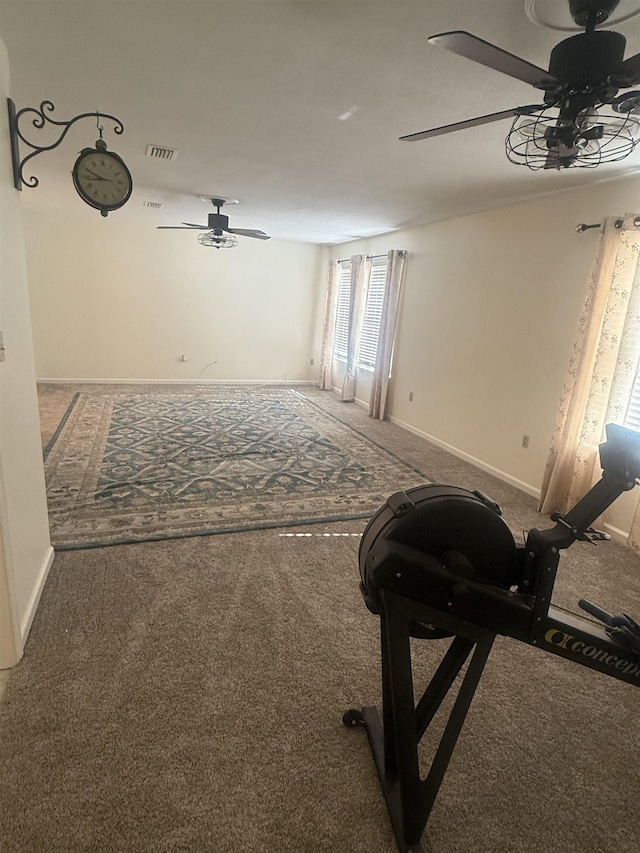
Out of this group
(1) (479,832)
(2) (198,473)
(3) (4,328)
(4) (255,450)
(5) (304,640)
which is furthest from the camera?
(4) (255,450)

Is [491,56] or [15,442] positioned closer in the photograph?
[491,56]

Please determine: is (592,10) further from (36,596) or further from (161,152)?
(36,596)

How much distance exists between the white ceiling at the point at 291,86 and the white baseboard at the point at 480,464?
2.32 meters

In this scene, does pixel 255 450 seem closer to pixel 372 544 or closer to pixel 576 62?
pixel 372 544

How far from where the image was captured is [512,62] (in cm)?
124

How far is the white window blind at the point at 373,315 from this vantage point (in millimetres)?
6195

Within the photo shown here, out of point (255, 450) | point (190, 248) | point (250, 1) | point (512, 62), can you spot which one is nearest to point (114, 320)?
point (190, 248)

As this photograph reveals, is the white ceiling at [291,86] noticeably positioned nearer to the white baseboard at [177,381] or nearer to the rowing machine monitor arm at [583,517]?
the rowing machine monitor arm at [583,517]

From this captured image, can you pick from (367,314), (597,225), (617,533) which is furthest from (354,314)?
(617,533)

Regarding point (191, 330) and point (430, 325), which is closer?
point (430, 325)

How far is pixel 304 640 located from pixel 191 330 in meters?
6.05

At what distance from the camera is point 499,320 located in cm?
413

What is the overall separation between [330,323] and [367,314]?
1067 mm

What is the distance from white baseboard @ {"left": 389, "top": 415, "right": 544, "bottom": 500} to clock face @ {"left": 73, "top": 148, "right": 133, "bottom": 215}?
358cm
